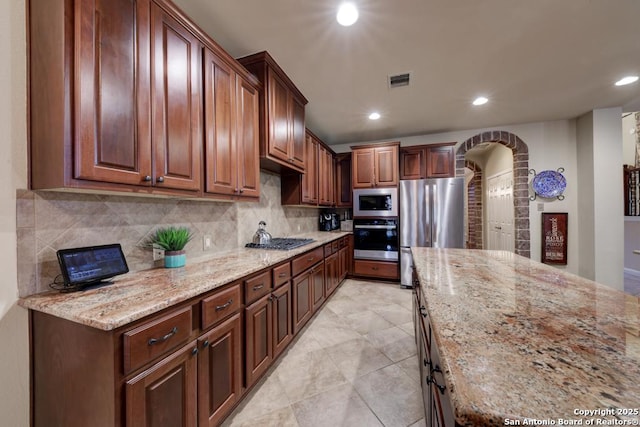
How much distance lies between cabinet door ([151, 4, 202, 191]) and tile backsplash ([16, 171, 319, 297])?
36 cm

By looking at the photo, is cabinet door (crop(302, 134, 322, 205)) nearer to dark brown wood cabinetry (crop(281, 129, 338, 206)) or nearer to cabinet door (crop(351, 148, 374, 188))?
dark brown wood cabinetry (crop(281, 129, 338, 206))

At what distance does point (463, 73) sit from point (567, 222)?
3.13 meters

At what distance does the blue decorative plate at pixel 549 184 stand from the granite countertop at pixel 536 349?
11.4 feet

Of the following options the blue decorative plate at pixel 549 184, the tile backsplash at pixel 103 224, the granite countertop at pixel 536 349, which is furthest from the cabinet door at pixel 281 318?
the blue decorative plate at pixel 549 184

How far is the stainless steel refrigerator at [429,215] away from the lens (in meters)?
3.64

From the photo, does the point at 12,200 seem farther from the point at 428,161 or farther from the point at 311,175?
the point at 428,161

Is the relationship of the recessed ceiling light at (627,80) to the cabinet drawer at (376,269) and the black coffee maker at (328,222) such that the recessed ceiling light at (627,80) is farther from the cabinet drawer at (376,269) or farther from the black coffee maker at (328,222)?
the black coffee maker at (328,222)

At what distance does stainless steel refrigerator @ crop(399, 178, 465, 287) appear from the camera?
11.9 feet

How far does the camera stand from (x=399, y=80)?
257 centimetres

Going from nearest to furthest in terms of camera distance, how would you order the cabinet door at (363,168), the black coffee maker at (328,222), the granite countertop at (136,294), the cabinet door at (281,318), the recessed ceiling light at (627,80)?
the granite countertop at (136,294)
the cabinet door at (281,318)
the recessed ceiling light at (627,80)
the cabinet door at (363,168)
the black coffee maker at (328,222)

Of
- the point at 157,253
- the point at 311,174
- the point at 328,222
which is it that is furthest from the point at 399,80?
the point at 157,253

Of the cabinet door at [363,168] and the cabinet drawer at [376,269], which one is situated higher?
the cabinet door at [363,168]

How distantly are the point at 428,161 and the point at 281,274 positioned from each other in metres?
3.26

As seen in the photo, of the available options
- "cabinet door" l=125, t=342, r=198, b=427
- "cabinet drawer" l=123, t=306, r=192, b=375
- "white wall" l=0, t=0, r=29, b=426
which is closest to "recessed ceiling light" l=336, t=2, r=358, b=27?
"white wall" l=0, t=0, r=29, b=426
